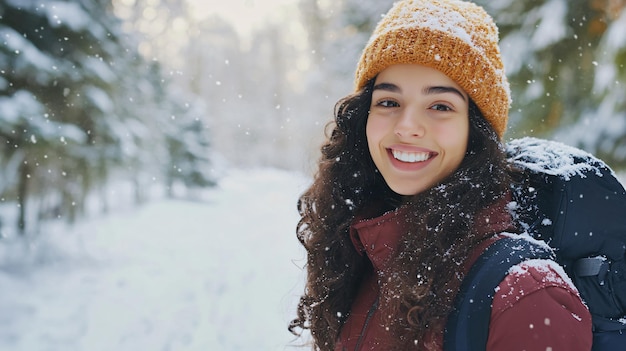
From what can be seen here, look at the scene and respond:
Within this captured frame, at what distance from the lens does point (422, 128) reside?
1598 millimetres

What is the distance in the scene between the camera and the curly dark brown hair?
1350mm

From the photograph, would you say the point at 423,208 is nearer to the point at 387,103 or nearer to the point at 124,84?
the point at 387,103

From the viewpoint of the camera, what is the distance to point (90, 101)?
7598 millimetres

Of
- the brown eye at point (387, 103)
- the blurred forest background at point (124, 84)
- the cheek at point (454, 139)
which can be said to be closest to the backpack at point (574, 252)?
the cheek at point (454, 139)

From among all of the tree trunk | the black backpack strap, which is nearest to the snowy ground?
the tree trunk

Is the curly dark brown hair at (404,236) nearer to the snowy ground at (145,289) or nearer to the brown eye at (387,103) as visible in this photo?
the brown eye at (387,103)

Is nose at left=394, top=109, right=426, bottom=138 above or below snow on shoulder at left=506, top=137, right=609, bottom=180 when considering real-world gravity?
above

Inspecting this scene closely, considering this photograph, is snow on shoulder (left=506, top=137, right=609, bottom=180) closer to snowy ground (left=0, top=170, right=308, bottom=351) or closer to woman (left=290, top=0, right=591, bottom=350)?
woman (left=290, top=0, right=591, bottom=350)

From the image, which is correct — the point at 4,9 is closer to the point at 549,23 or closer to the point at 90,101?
the point at 90,101

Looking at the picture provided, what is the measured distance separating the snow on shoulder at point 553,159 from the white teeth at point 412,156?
0.29 m

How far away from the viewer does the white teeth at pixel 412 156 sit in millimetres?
1609

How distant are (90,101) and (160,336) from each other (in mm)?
3845

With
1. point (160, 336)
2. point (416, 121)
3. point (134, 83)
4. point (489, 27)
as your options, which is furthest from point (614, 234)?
point (134, 83)

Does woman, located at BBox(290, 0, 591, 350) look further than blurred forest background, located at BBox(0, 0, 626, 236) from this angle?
No
